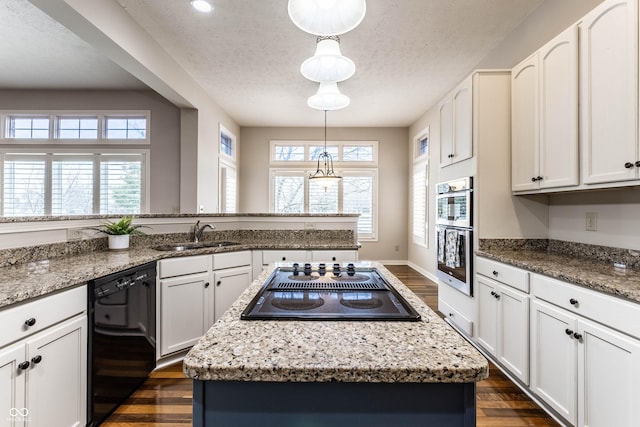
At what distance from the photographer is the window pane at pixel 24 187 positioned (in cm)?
435

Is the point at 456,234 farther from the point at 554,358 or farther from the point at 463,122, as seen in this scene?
the point at 554,358

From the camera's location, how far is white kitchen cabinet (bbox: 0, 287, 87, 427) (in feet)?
3.88

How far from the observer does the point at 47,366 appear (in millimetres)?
1336

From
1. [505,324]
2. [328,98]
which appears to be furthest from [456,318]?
[328,98]

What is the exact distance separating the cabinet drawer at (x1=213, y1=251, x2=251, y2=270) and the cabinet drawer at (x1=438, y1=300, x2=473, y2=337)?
2.03 meters

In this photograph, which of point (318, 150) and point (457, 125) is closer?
point (457, 125)

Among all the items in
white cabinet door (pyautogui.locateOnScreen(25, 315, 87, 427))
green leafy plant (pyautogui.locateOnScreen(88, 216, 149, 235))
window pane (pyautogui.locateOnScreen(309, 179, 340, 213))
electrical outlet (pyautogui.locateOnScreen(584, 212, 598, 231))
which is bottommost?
white cabinet door (pyautogui.locateOnScreen(25, 315, 87, 427))

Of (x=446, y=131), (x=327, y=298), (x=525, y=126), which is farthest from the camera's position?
(x=446, y=131)

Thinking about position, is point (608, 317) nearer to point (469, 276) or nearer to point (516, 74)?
point (469, 276)

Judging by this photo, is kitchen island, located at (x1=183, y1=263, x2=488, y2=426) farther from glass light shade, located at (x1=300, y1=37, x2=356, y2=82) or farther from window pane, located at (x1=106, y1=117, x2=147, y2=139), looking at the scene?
window pane, located at (x1=106, y1=117, x2=147, y2=139)

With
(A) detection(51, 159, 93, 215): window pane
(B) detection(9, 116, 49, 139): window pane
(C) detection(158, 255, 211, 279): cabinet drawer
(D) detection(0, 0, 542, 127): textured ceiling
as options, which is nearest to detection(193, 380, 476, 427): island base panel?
(C) detection(158, 255, 211, 279): cabinet drawer

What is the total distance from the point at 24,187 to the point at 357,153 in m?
5.63

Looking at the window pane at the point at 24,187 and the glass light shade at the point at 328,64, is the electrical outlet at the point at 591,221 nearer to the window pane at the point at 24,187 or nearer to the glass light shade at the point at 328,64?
the glass light shade at the point at 328,64

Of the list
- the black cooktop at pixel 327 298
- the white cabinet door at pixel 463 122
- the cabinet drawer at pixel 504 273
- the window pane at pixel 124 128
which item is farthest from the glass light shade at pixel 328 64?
the window pane at pixel 124 128
